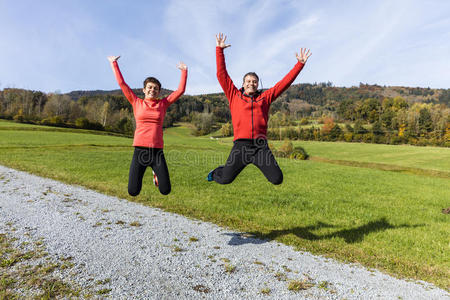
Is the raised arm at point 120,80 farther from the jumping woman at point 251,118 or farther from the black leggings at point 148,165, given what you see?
the jumping woman at point 251,118

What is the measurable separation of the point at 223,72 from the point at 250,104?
865mm

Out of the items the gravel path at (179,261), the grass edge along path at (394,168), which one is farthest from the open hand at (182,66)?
the grass edge along path at (394,168)

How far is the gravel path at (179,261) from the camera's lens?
5.43 meters

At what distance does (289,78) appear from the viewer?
16.3 ft

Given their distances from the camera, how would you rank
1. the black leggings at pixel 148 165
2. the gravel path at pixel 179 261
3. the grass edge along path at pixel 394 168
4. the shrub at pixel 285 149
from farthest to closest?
the grass edge along path at pixel 394 168
the shrub at pixel 285 149
the gravel path at pixel 179 261
the black leggings at pixel 148 165

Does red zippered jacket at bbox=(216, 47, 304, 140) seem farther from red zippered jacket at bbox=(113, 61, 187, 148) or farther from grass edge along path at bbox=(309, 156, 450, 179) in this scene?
grass edge along path at bbox=(309, 156, 450, 179)

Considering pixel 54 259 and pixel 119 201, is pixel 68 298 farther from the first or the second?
pixel 119 201

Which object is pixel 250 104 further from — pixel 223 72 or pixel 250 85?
pixel 223 72

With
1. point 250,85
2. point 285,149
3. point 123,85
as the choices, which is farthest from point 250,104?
point 285,149

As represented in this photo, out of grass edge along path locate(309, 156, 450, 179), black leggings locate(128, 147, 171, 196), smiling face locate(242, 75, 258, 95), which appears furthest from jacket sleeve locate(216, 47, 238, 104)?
grass edge along path locate(309, 156, 450, 179)

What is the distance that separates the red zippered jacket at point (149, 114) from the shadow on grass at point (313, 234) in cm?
441

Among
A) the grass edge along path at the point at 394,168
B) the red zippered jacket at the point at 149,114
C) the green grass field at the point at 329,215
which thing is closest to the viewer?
the red zippered jacket at the point at 149,114

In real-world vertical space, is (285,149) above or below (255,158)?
below

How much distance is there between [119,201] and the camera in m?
11.9
